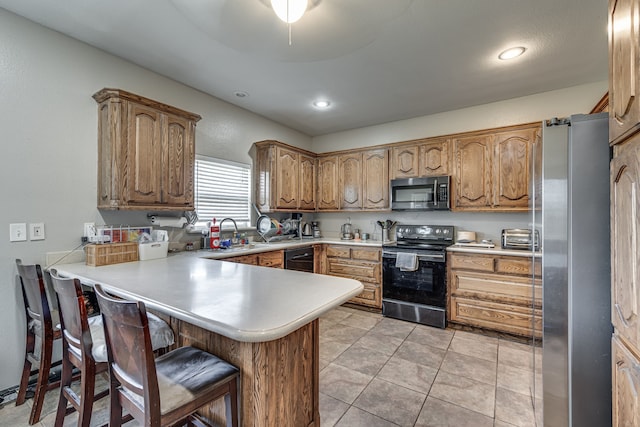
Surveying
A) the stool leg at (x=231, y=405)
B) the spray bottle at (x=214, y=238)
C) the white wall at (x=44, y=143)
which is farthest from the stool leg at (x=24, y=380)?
the stool leg at (x=231, y=405)

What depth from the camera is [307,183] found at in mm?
4438

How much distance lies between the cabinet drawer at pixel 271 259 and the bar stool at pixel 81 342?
1.72 metres

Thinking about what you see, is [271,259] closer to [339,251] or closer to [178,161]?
[339,251]

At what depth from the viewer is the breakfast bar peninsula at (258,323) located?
1.03m

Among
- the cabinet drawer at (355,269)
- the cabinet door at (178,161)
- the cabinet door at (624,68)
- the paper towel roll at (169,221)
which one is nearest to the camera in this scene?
the cabinet door at (624,68)

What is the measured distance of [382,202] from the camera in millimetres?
4039

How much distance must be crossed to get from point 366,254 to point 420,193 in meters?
1.11

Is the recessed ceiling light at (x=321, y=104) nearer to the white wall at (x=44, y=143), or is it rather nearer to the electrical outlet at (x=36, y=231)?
the white wall at (x=44, y=143)

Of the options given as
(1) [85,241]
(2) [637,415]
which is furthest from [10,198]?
(2) [637,415]

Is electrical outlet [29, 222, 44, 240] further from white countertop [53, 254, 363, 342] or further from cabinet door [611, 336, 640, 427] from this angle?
cabinet door [611, 336, 640, 427]

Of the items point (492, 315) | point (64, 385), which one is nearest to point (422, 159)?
point (492, 315)

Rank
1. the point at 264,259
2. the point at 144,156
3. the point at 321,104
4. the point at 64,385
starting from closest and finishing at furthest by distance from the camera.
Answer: the point at 64,385
the point at 144,156
the point at 264,259
the point at 321,104

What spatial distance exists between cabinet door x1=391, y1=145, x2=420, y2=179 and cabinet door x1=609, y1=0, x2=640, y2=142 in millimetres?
2726

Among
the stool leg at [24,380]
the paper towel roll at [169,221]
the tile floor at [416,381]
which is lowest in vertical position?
the tile floor at [416,381]
